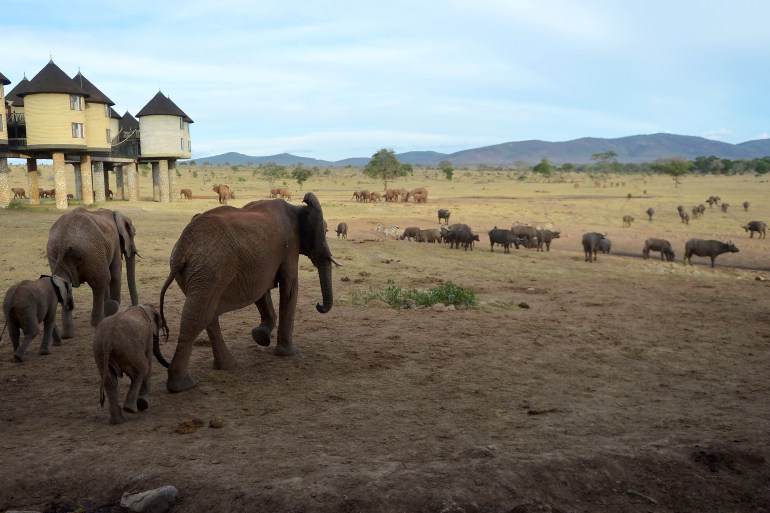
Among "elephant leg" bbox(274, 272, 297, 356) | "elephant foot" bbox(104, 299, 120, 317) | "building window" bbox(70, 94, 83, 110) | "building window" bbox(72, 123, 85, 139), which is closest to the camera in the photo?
"elephant leg" bbox(274, 272, 297, 356)

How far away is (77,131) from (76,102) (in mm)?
1465

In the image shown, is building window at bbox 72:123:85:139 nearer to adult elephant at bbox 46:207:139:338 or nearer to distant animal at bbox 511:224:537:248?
distant animal at bbox 511:224:537:248

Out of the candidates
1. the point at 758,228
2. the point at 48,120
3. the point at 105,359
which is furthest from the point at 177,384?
the point at 48,120

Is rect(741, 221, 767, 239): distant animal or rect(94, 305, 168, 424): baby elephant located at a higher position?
rect(94, 305, 168, 424): baby elephant

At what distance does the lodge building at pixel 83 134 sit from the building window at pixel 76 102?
0.05ft

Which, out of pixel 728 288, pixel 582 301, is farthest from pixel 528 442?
pixel 728 288

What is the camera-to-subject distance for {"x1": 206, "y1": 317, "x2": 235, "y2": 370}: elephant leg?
795 centimetres

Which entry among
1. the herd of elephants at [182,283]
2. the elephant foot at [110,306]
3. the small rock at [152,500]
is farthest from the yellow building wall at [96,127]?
the small rock at [152,500]

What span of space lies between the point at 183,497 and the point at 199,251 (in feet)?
10.6

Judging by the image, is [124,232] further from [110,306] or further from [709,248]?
[709,248]

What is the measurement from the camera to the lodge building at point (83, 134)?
33688 mm

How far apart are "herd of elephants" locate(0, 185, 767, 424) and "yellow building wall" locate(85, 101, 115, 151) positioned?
98.1 ft

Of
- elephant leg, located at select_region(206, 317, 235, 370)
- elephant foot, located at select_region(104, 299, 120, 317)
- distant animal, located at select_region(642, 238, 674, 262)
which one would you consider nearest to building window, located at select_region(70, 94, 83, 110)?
elephant foot, located at select_region(104, 299, 120, 317)

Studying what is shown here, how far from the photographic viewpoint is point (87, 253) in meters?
9.61
